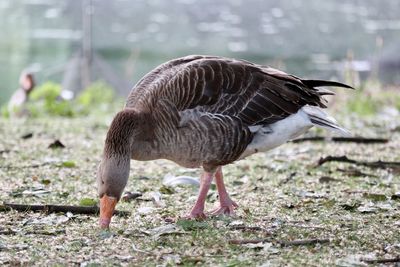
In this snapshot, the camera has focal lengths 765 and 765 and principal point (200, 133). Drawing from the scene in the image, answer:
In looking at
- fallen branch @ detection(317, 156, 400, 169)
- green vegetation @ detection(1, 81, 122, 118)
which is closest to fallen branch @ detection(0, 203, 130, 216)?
fallen branch @ detection(317, 156, 400, 169)

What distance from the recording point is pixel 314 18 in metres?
29.9

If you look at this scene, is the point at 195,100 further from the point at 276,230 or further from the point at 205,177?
the point at 276,230

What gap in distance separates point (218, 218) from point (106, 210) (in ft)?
2.50

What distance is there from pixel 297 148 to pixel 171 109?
317cm

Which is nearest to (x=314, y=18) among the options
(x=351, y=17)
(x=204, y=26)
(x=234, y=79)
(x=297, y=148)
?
(x=351, y=17)

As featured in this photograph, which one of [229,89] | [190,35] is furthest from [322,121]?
[190,35]

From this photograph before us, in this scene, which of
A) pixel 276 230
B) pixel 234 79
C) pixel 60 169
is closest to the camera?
pixel 276 230

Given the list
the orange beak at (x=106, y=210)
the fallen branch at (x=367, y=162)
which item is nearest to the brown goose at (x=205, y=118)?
the orange beak at (x=106, y=210)

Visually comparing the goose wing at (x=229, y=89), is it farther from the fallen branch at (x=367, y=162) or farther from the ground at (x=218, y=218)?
the fallen branch at (x=367, y=162)

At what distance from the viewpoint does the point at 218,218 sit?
499cm

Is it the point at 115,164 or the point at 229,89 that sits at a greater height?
the point at 229,89

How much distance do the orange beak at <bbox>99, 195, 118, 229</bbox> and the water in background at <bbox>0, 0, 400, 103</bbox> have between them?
907 centimetres

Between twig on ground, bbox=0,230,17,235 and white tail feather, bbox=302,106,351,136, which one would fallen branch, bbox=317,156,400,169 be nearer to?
white tail feather, bbox=302,106,351,136

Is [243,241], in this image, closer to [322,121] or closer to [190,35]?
[322,121]
